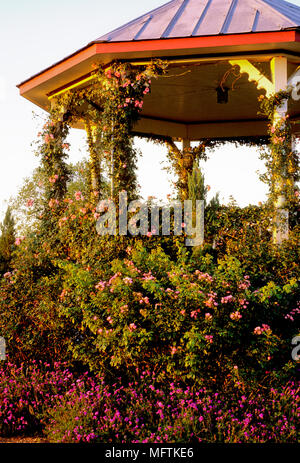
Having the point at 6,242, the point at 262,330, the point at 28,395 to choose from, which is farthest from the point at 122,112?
the point at 6,242

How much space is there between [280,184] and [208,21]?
10.6 feet

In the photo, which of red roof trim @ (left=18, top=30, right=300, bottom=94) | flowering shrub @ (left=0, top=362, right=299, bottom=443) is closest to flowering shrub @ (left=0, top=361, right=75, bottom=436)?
flowering shrub @ (left=0, top=362, right=299, bottom=443)

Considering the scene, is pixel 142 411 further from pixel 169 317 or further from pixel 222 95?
pixel 222 95

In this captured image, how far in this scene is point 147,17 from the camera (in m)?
9.49

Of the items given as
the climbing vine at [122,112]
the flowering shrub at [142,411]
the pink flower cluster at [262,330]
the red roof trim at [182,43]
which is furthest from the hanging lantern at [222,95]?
the flowering shrub at [142,411]

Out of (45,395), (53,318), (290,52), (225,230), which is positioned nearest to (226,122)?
(290,52)

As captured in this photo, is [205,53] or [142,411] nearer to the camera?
[142,411]

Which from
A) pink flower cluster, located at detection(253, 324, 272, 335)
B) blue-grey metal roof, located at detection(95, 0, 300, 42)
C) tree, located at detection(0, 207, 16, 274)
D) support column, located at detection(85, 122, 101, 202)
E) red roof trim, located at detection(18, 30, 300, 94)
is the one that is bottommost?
pink flower cluster, located at detection(253, 324, 272, 335)

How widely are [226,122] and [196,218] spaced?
23.1 ft

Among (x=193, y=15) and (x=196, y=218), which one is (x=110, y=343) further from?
(x=193, y=15)

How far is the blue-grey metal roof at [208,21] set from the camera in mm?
7734

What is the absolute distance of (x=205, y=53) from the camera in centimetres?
814

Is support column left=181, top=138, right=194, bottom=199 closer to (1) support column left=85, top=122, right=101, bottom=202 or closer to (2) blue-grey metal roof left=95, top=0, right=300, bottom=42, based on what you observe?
(1) support column left=85, top=122, right=101, bottom=202

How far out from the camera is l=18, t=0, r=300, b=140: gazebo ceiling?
7.63 metres
